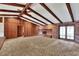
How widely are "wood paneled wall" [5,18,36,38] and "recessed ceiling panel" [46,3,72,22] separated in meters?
0.43

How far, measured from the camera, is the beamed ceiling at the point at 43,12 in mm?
2297

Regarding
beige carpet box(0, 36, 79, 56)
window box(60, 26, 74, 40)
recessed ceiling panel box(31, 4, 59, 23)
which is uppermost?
recessed ceiling panel box(31, 4, 59, 23)

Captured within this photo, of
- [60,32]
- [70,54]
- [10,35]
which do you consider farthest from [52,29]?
[10,35]

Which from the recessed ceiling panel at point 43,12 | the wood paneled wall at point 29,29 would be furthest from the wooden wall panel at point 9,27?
the recessed ceiling panel at point 43,12

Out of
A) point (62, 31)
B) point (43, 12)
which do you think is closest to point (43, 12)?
point (43, 12)

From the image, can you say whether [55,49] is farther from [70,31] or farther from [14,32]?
[14,32]

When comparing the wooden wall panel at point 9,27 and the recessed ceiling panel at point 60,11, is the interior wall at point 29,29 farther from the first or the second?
the recessed ceiling panel at point 60,11

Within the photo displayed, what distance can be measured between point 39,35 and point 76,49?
0.67m

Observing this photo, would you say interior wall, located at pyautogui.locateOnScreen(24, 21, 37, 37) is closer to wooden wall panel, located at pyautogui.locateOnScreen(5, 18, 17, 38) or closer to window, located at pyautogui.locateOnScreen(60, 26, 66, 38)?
wooden wall panel, located at pyautogui.locateOnScreen(5, 18, 17, 38)

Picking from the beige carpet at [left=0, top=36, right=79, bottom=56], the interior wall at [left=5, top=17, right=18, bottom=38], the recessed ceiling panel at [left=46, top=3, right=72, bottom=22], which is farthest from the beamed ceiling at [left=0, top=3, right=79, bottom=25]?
the beige carpet at [left=0, top=36, right=79, bottom=56]

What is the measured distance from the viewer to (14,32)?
2.44 metres

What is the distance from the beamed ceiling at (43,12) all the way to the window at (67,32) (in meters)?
0.13

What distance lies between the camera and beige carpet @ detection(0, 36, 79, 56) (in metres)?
2.35

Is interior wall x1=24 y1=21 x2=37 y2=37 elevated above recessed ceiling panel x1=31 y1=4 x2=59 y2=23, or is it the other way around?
recessed ceiling panel x1=31 y1=4 x2=59 y2=23
